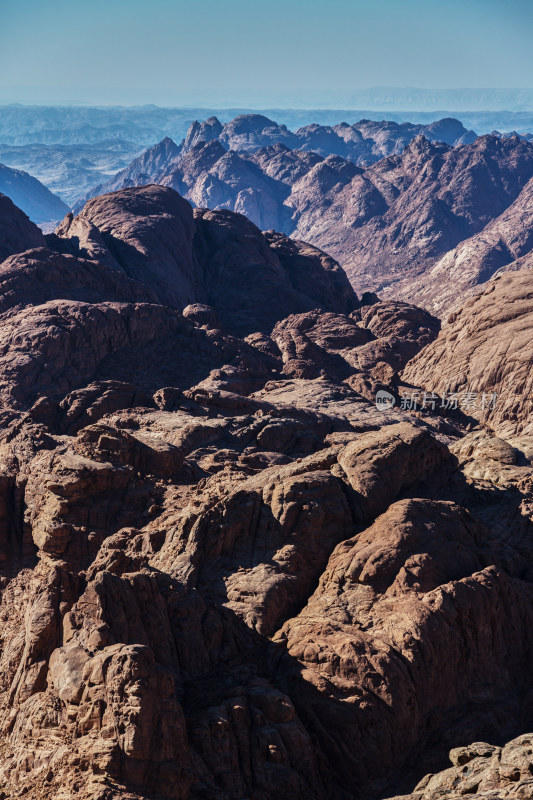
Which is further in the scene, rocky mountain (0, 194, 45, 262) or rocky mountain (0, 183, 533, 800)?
rocky mountain (0, 194, 45, 262)

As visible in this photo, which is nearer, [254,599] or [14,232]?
[254,599]

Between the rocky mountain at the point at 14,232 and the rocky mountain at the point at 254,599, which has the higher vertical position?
the rocky mountain at the point at 14,232

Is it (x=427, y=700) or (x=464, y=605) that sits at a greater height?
(x=464, y=605)

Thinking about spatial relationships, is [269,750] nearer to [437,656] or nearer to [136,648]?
[136,648]

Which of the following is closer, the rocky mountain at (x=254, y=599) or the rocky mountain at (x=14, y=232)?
the rocky mountain at (x=254, y=599)

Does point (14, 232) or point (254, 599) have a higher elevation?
point (14, 232)

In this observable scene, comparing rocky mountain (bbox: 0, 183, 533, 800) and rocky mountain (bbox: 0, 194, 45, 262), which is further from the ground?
rocky mountain (bbox: 0, 194, 45, 262)

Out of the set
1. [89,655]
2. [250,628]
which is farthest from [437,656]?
[89,655]

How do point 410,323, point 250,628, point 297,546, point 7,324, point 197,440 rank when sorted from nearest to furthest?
point 250,628 < point 297,546 < point 197,440 < point 7,324 < point 410,323
